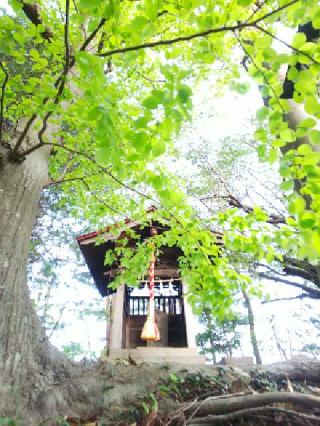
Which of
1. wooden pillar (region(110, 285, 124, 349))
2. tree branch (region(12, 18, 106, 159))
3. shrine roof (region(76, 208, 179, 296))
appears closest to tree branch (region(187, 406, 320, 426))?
tree branch (region(12, 18, 106, 159))

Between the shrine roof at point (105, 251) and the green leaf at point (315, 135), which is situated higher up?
the shrine roof at point (105, 251)

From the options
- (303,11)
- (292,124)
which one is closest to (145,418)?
(292,124)

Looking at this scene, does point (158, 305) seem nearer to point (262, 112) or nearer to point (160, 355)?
point (160, 355)

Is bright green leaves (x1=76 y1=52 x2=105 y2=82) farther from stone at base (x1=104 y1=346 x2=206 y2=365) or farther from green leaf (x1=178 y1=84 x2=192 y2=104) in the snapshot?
stone at base (x1=104 y1=346 x2=206 y2=365)

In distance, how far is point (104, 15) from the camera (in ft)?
4.86

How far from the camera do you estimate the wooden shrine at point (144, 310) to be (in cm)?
612

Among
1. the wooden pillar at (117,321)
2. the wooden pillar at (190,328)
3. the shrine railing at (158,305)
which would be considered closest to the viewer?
the wooden pillar at (117,321)

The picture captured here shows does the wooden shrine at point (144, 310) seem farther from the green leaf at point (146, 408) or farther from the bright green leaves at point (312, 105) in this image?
the bright green leaves at point (312, 105)

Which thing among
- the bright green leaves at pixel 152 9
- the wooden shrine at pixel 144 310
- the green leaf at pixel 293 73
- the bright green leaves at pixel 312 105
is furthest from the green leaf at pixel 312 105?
the wooden shrine at pixel 144 310

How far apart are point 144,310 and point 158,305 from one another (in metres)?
0.45

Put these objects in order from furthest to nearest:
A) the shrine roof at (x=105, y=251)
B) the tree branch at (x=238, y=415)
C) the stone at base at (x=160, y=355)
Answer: the shrine roof at (x=105, y=251) → the stone at base at (x=160, y=355) → the tree branch at (x=238, y=415)

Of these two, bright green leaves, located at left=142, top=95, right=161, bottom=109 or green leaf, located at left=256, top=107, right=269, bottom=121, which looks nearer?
bright green leaves, located at left=142, top=95, right=161, bottom=109

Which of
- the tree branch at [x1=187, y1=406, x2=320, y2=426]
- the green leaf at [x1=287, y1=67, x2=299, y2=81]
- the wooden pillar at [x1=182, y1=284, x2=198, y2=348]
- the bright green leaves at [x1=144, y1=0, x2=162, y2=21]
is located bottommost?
the tree branch at [x1=187, y1=406, x2=320, y2=426]

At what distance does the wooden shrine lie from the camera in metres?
6.12
